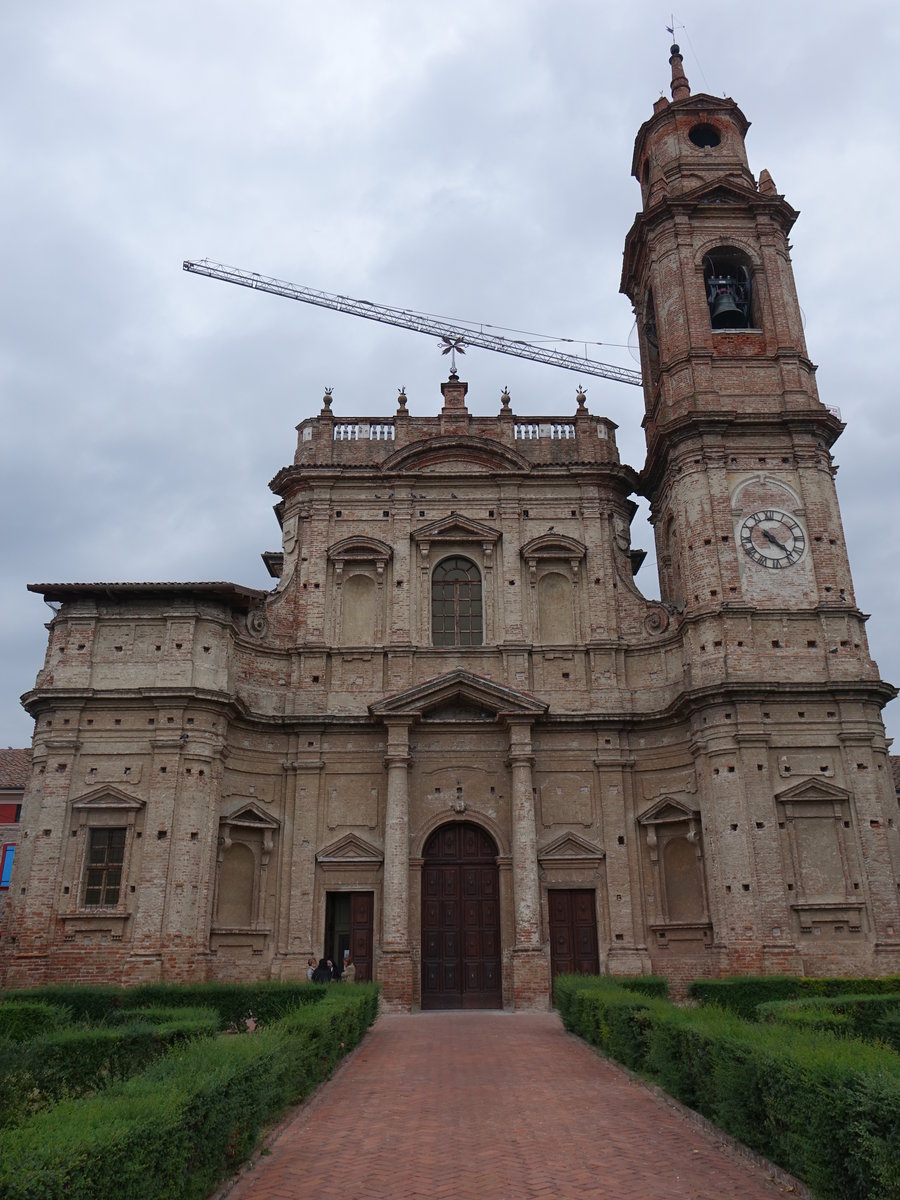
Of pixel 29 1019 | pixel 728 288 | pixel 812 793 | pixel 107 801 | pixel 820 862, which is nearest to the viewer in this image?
pixel 29 1019

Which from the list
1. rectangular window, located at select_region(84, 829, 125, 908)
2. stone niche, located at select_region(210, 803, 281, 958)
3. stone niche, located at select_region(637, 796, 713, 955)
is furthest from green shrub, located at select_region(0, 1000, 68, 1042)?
stone niche, located at select_region(637, 796, 713, 955)

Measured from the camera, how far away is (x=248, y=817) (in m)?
24.7

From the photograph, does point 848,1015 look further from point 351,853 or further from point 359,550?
point 359,550

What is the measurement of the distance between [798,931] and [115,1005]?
14.6m

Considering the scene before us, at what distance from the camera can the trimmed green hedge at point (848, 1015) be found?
11109 mm

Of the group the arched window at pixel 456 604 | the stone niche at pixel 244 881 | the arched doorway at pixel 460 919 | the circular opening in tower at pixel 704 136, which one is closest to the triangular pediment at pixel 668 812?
the arched doorway at pixel 460 919

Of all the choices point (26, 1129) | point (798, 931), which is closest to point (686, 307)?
point (798, 931)

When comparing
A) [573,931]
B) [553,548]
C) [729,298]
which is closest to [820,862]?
[573,931]

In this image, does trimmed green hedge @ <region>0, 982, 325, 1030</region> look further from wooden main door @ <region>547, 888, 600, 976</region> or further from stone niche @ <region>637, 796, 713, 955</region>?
stone niche @ <region>637, 796, 713, 955</region>

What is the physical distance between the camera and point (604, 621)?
27.1 meters

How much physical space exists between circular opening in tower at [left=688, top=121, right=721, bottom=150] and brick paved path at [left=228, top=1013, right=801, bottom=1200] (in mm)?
28080

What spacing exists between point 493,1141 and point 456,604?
61.7 ft

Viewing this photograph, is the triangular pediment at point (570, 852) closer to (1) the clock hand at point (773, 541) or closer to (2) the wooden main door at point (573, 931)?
(2) the wooden main door at point (573, 931)

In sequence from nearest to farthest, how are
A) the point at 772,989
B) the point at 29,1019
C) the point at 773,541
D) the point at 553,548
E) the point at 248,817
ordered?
the point at 29,1019, the point at 772,989, the point at 248,817, the point at 773,541, the point at 553,548
